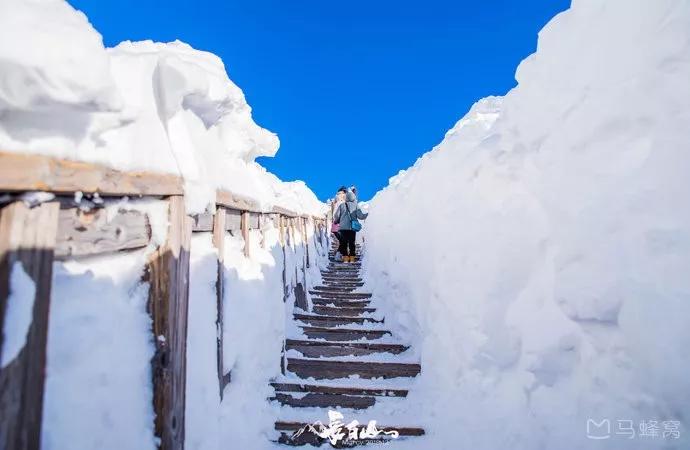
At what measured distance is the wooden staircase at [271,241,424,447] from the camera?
10.9 feet

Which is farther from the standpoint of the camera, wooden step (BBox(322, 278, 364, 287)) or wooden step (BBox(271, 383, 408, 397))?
wooden step (BBox(322, 278, 364, 287))

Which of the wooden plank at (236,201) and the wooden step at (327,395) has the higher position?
the wooden plank at (236,201)

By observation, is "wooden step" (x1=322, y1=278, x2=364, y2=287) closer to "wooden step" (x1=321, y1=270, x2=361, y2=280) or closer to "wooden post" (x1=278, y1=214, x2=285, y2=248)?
"wooden step" (x1=321, y1=270, x2=361, y2=280)

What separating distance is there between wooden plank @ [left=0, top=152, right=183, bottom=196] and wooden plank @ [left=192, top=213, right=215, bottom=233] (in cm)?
51

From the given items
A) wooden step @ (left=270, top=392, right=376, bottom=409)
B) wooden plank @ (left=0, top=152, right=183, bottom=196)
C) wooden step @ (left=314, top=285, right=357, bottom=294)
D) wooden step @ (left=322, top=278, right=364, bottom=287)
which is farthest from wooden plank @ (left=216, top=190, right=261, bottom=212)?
wooden step @ (left=322, top=278, right=364, bottom=287)

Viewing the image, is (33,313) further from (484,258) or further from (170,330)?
(484,258)

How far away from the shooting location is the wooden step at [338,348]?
446 cm

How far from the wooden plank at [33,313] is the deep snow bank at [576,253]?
2611 millimetres

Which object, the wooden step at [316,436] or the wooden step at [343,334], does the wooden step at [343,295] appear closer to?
the wooden step at [343,334]

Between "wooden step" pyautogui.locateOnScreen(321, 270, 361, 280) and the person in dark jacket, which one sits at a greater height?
the person in dark jacket

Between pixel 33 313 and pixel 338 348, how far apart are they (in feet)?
11.9

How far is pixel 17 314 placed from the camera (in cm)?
118
